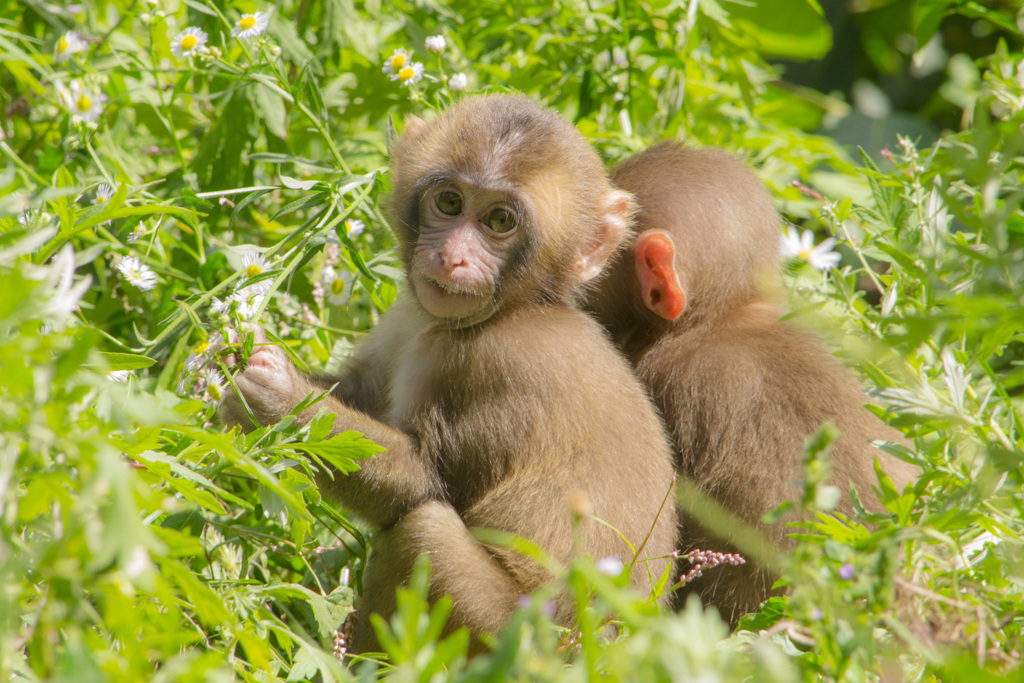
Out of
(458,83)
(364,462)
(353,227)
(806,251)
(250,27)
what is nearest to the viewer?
(364,462)

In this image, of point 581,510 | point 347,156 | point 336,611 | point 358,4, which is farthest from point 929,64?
point 581,510

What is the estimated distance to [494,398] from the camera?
345 centimetres

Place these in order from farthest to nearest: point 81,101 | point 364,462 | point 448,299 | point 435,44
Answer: point 435,44 < point 81,101 < point 448,299 < point 364,462

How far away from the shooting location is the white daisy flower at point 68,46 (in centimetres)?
415

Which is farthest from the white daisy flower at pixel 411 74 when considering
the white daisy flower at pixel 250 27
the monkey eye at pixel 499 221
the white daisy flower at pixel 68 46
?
the white daisy flower at pixel 68 46

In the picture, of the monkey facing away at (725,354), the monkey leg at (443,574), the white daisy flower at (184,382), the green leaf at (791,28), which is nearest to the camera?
the monkey leg at (443,574)

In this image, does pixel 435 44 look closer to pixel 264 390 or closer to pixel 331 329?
pixel 331 329

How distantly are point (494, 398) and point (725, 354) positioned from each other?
99cm

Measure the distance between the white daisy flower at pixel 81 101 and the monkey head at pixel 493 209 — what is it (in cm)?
134

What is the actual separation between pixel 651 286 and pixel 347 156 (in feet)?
5.54

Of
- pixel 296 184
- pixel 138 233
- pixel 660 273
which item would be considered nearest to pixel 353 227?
pixel 296 184

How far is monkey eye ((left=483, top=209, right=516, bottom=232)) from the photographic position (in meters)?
3.58

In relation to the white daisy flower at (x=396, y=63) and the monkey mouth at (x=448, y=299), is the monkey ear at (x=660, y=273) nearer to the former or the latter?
the monkey mouth at (x=448, y=299)

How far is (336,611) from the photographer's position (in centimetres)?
321
